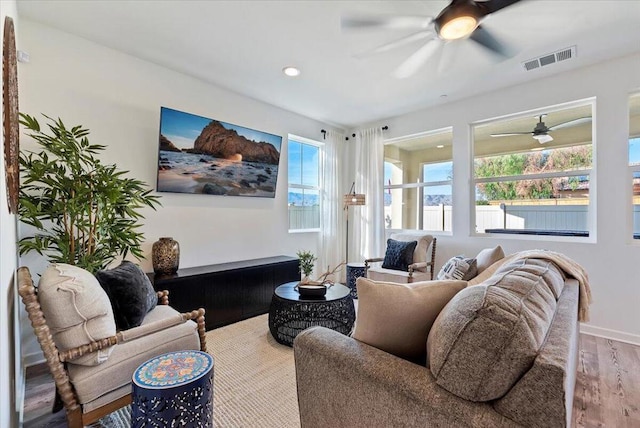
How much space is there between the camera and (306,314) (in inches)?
99.0

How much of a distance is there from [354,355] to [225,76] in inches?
128

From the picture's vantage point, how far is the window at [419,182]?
14.2 feet

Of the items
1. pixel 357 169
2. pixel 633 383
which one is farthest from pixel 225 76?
pixel 633 383

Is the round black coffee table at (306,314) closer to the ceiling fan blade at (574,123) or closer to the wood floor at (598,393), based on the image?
the wood floor at (598,393)

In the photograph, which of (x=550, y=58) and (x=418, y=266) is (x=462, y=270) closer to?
(x=418, y=266)

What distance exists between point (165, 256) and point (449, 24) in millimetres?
3014

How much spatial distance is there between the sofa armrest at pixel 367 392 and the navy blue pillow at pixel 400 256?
2729mm

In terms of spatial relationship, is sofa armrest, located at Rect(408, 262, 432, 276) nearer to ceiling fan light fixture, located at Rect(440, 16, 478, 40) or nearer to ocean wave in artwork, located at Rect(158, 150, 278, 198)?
ocean wave in artwork, located at Rect(158, 150, 278, 198)

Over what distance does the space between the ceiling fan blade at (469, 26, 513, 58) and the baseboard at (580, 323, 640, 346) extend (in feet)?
9.49

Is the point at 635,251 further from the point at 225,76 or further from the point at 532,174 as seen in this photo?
the point at 225,76

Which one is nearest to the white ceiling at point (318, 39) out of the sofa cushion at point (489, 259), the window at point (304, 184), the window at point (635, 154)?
the window at point (635, 154)

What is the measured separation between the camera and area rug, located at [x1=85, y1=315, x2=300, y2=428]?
1711 millimetres

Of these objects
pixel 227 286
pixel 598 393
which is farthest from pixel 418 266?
pixel 227 286

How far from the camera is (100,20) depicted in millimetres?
2383
